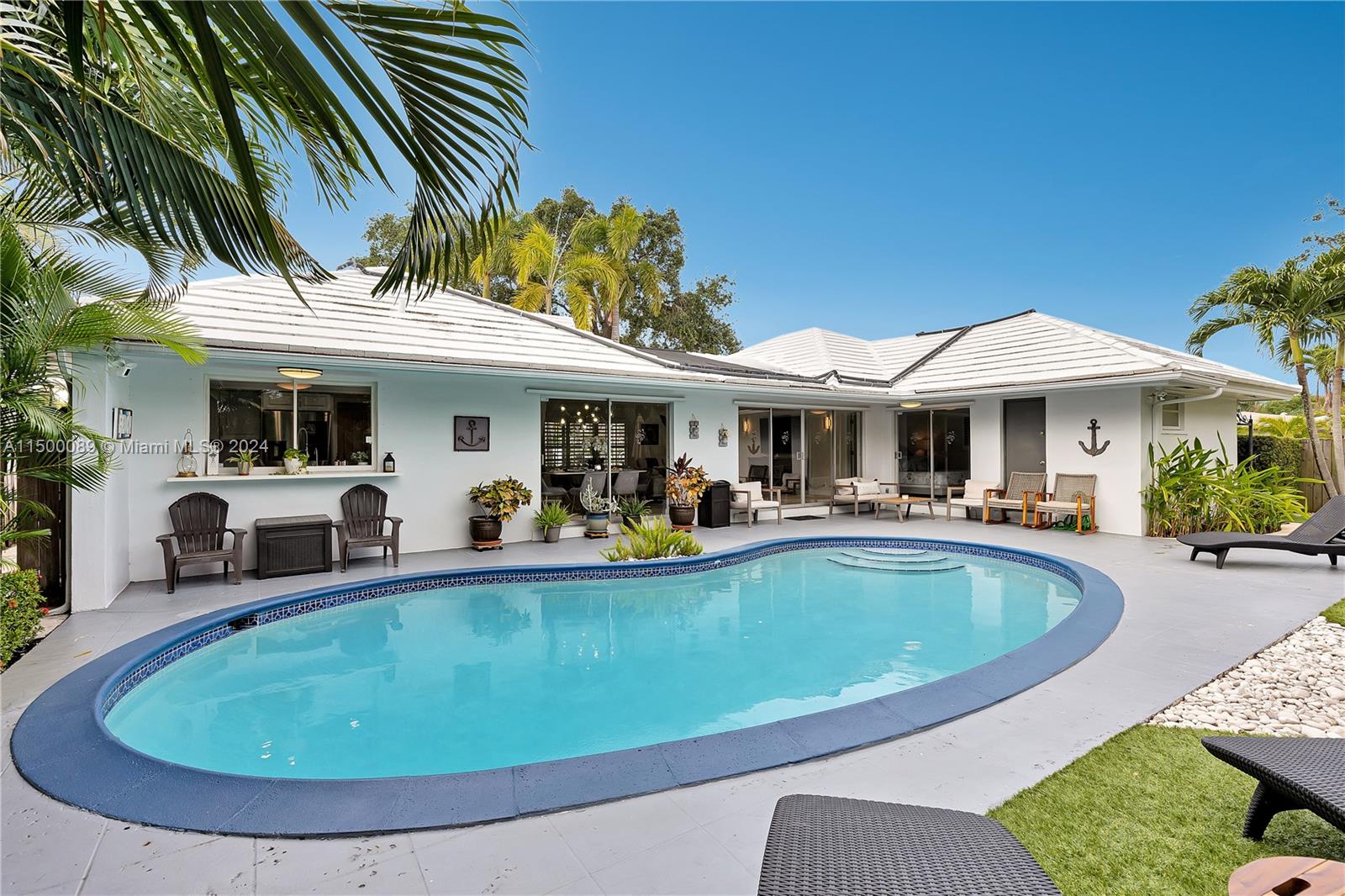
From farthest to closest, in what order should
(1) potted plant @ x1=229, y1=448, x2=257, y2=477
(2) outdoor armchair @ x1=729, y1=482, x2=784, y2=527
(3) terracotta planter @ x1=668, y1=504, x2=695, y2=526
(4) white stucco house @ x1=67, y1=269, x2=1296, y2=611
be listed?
(2) outdoor armchair @ x1=729, y1=482, x2=784, y2=527 < (3) terracotta planter @ x1=668, y1=504, x2=695, y2=526 < (1) potted plant @ x1=229, y1=448, x2=257, y2=477 < (4) white stucco house @ x1=67, y1=269, x2=1296, y2=611

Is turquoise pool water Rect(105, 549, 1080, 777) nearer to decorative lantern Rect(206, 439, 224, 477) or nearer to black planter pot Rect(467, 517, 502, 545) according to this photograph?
black planter pot Rect(467, 517, 502, 545)

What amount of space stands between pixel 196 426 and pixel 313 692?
4751 millimetres

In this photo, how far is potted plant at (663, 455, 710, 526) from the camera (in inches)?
428

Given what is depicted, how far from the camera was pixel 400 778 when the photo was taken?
276 cm

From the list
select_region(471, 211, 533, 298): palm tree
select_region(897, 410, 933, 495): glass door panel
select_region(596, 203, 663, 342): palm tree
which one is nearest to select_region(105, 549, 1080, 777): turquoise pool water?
select_region(897, 410, 933, 495): glass door panel

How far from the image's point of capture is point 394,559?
26.2 ft

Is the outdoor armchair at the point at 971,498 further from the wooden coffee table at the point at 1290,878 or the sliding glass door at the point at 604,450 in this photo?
the wooden coffee table at the point at 1290,878

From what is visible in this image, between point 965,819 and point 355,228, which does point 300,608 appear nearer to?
point 965,819

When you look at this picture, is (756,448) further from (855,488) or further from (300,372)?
(300,372)

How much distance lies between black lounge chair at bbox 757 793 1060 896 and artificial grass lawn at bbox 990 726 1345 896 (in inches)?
22.4

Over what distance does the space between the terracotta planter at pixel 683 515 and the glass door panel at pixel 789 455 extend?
3125 mm

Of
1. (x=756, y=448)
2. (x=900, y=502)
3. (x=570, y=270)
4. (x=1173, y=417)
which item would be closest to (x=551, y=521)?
(x=756, y=448)

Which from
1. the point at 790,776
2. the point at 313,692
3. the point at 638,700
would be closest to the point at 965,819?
the point at 790,776

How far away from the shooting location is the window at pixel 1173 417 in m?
11.1
